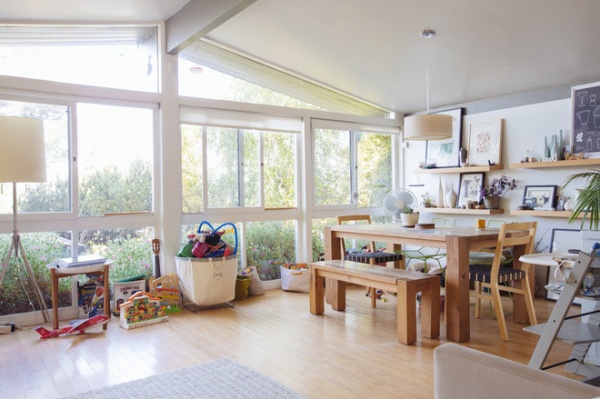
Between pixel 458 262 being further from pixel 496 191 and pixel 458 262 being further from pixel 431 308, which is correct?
pixel 496 191

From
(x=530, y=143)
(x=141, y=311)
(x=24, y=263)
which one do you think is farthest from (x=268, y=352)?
(x=530, y=143)

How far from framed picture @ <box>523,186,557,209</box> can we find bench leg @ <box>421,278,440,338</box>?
210 cm

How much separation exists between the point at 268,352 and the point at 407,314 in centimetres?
105

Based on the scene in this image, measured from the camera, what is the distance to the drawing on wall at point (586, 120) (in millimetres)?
4418

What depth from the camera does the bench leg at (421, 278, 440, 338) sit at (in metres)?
3.52

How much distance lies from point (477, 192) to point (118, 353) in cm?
432

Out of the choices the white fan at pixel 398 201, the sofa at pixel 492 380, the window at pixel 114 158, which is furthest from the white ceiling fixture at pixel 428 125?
the sofa at pixel 492 380

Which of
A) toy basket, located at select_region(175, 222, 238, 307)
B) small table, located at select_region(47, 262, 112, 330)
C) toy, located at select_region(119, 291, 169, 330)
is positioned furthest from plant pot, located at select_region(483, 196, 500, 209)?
small table, located at select_region(47, 262, 112, 330)

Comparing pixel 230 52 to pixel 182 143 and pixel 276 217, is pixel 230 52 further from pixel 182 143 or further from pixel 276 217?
pixel 276 217

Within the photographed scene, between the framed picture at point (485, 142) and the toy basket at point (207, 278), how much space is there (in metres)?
3.19

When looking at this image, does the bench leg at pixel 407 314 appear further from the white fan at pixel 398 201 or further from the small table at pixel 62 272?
the small table at pixel 62 272

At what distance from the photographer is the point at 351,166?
6.25 meters

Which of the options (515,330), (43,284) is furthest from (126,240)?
(515,330)

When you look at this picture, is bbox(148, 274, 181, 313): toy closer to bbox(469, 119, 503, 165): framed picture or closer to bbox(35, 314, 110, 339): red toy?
bbox(35, 314, 110, 339): red toy
